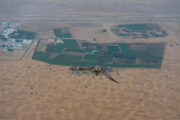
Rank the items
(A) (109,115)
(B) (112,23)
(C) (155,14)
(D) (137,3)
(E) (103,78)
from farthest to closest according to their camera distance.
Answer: (D) (137,3)
(C) (155,14)
(B) (112,23)
(E) (103,78)
(A) (109,115)

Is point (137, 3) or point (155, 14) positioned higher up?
point (137, 3)

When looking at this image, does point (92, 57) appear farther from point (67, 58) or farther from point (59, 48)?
point (59, 48)

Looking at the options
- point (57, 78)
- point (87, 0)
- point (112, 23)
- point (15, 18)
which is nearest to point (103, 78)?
point (57, 78)

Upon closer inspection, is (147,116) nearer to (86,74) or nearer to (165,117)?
(165,117)

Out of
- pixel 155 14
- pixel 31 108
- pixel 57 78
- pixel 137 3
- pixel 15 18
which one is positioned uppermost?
pixel 137 3

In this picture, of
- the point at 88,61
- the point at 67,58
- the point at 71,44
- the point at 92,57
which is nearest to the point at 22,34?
the point at 71,44

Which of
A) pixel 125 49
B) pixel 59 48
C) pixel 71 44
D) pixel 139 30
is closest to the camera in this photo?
pixel 59 48

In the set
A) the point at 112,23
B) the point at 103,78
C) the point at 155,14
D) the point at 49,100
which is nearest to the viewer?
the point at 49,100
